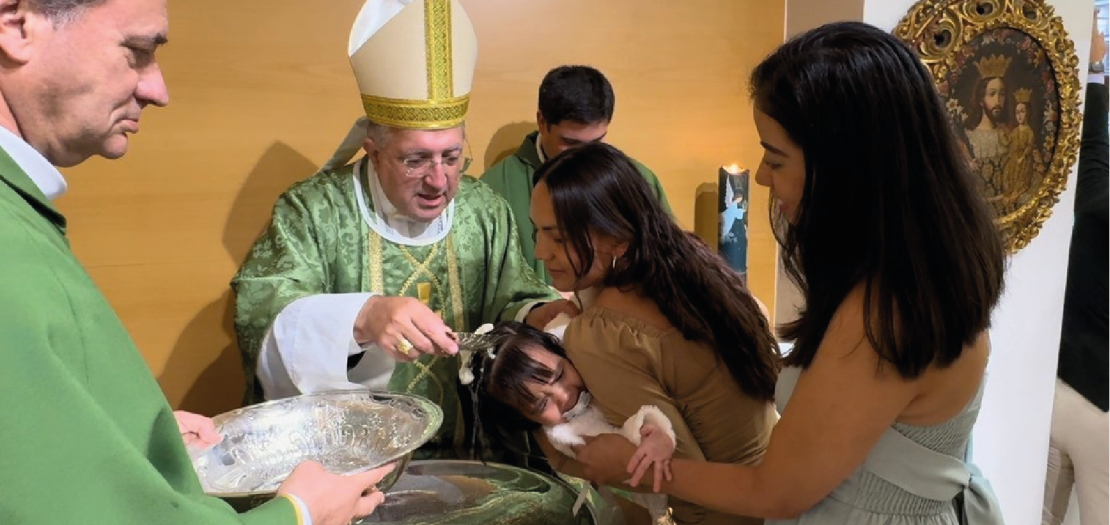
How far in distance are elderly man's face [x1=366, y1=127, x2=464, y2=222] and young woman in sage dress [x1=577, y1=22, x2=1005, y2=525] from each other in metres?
0.81

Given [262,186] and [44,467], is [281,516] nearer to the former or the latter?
[44,467]

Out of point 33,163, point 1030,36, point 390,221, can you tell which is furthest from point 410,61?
point 1030,36

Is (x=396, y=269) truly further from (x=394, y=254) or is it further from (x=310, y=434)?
(x=310, y=434)

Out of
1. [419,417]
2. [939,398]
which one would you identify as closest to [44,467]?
→ [419,417]

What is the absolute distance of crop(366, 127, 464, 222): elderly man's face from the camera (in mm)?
1782

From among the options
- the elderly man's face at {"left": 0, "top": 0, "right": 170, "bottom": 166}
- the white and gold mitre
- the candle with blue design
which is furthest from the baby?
the candle with blue design

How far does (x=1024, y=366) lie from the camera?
2.51 meters

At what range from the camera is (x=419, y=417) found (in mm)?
1336

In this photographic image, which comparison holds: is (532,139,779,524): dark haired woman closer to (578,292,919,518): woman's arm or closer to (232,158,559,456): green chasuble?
(578,292,919,518): woman's arm

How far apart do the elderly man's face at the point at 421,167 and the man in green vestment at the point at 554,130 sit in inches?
19.7

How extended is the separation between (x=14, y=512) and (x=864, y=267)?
0.91m

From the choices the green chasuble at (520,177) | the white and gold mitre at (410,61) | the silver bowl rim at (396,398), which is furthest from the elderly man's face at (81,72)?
the green chasuble at (520,177)

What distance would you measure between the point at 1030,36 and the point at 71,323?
230 centimetres

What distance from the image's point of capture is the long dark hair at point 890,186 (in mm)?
1011
